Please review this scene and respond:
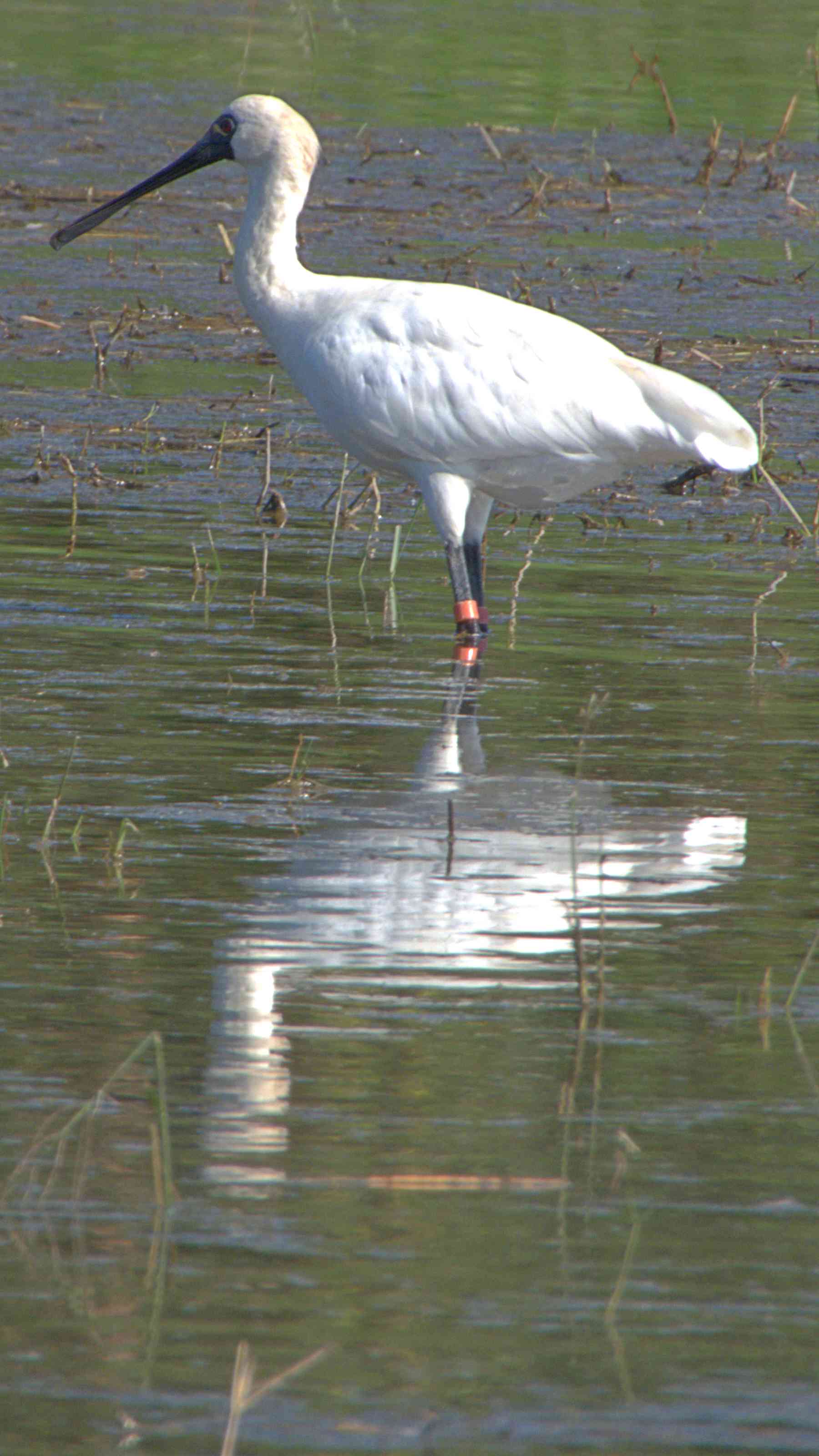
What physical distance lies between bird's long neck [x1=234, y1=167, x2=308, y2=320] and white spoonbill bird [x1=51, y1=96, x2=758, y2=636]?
0.46 ft

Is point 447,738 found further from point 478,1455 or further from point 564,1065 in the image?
point 478,1455

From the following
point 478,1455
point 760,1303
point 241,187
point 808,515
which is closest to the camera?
point 478,1455

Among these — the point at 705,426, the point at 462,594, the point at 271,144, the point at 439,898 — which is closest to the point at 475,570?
the point at 462,594

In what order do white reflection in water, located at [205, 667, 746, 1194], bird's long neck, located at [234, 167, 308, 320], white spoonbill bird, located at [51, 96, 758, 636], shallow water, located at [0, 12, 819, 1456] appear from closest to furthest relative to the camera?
shallow water, located at [0, 12, 819, 1456], white reflection in water, located at [205, 667, 746, 1194], white spoonbill bird, located at [51, 96, 758, 636], bird's long neck, located at [234, 167, 308, 320]

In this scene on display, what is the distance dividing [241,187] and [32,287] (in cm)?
353

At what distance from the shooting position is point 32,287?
14.1 m

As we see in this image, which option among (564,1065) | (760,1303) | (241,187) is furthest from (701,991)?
(241,187)

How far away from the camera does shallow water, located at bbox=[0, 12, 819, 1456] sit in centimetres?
329

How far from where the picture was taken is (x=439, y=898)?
5.26 meters

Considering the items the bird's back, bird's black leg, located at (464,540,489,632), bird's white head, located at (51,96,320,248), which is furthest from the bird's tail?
bird's white head, located at (51,96,320,248)

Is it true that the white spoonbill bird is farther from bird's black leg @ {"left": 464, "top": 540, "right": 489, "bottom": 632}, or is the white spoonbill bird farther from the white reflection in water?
the white reflection in water

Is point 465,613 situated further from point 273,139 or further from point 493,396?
point 273,139

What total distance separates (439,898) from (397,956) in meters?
0.38

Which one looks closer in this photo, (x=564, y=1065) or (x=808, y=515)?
(x=564, y=1065)
